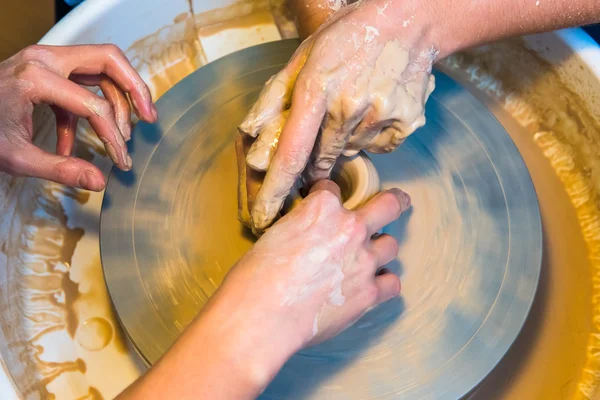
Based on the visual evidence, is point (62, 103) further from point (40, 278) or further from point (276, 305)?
point (276, 305)

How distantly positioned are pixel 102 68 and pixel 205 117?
0.90 feet

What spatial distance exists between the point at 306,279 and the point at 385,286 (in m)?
0.20

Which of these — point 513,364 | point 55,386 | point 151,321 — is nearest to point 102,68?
point 151,321

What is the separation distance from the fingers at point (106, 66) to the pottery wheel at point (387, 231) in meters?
0.14

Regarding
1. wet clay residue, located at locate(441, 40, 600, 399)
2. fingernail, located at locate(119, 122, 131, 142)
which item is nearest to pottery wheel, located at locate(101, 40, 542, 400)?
fingernail, located at locate(119, 122, 131, 142)

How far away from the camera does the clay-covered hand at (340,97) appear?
2.96 feet

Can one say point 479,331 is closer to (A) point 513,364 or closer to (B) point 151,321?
(A) point 513,364

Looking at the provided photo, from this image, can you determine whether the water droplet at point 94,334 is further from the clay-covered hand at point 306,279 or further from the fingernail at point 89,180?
the clay-covered hand at point 306,279

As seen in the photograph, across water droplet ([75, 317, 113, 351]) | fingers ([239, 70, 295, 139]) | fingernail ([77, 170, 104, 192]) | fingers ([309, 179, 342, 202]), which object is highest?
fingernail ([77, 170, 104, 192])

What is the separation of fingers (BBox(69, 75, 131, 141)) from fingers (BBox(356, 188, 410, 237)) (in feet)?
1.81

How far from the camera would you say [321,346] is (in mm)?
1021

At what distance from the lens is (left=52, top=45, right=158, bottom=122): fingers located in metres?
1.08

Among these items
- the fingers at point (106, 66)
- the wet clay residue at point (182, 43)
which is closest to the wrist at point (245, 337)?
the fingers at point (106, 66)

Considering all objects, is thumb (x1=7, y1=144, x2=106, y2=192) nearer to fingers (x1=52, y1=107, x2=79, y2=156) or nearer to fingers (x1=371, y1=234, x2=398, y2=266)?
fingers (x1=52, y1=107, x2=79, y2=156)
